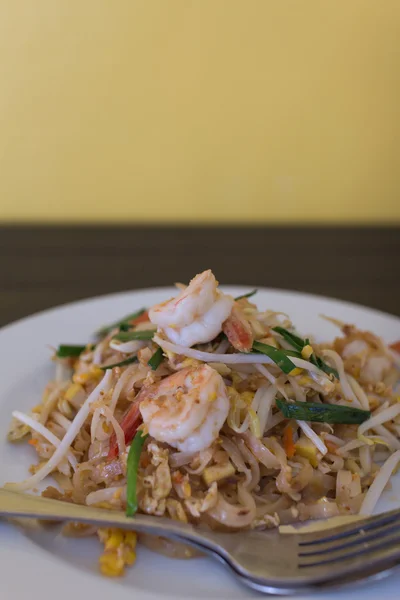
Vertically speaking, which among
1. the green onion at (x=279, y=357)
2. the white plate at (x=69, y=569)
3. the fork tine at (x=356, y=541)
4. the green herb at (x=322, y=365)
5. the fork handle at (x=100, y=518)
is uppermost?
the green onion at (x=279, y=357)

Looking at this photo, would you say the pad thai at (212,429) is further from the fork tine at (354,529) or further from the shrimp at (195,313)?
the fork tine at (354,529)

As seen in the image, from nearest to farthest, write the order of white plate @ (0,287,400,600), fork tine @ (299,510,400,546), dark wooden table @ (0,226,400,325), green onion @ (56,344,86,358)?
white plate @ (0,287,400,600), fork tine @ (299,510,400,546), green onion @ (56,344,86,358), dark wooden table @ (0,226,400,325)

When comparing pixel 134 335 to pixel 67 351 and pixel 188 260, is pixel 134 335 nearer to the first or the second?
pixel 67 351

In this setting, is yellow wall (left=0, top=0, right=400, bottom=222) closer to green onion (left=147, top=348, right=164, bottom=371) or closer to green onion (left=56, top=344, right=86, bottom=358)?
green onion (left=56, top=344, right=86, bottom=358)

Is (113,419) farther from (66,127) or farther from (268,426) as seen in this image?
(66,127)

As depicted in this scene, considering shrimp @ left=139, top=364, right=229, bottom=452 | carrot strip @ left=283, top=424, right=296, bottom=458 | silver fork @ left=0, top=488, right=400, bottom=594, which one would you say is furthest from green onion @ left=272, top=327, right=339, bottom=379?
silver fork @ left=0, top=488, right=400, bottom=594

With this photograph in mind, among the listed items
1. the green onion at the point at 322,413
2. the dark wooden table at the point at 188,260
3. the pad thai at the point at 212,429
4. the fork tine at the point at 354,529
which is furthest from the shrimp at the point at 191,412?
the dark wooden table at the point at 188,260

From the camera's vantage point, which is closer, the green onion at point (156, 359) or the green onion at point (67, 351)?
the green onion at point (156, 359)
